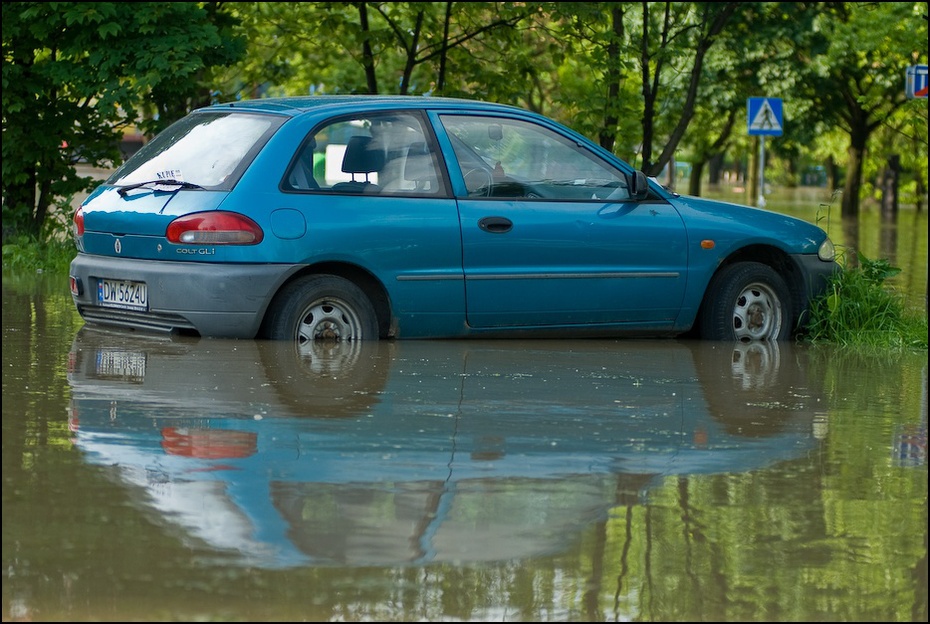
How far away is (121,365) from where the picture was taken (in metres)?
8.27

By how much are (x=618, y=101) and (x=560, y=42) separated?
1220 millimetres

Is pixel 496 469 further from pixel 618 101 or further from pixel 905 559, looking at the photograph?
pixel 618 101

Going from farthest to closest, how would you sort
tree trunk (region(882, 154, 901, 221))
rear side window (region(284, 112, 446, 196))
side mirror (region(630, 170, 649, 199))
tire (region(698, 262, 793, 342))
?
tree trunk (region(882, 154, 901, 221)) < tire (region(698, 262, 793, 342)) < side mirror (region(630, 170, 649, 199)) < rear side window (region(284, 112, 446, 196))

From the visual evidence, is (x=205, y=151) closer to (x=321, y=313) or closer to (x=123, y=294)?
(x=123, y=294)

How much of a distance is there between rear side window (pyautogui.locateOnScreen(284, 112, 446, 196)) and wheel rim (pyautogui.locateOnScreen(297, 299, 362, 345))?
64cm

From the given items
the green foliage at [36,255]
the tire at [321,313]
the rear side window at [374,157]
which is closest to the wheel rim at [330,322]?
the tire at [321,313]

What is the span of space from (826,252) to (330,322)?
137 inches

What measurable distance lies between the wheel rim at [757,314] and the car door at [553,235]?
0.53 m

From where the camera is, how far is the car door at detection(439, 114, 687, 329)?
9.53 m

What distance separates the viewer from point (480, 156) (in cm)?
964

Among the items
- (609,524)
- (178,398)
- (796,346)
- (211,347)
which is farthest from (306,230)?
(609,524)

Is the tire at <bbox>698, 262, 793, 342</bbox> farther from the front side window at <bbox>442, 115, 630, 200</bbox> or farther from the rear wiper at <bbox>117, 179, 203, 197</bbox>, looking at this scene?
the rear wiper at <bbox>117, 179, 203, 197</bbox>

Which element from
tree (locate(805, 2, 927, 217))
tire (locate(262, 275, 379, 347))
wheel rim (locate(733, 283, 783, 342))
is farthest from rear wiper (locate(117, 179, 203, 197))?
tree (locate(805, 2, 927, 217))

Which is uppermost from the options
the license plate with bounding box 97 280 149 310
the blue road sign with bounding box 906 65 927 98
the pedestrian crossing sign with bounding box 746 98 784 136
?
the blue road sign with bounding box 906 65 927 98
